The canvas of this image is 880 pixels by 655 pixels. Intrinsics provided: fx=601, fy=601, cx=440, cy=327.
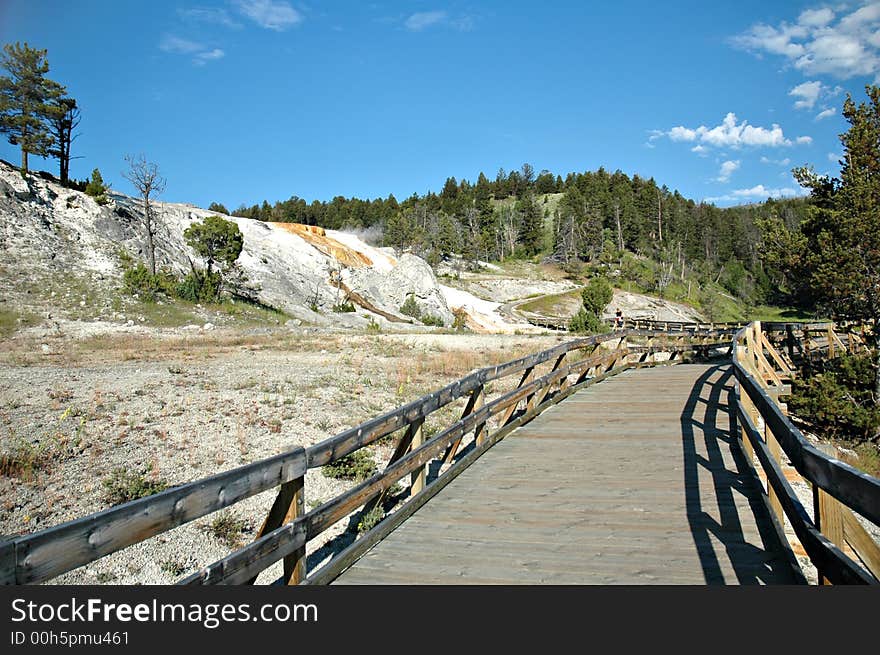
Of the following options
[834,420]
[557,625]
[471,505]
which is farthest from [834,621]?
[834,420]

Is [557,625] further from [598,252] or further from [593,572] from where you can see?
[598,252]

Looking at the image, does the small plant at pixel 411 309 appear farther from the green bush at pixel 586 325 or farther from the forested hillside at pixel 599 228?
the forested hillside at pixel 599 228

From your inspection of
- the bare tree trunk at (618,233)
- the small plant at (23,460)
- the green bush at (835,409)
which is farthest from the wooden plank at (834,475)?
the bare tree trunk at (618,233)

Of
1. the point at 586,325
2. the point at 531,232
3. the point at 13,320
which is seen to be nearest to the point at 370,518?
the point at 13,320

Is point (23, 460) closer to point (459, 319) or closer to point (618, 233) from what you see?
point (459, 319)

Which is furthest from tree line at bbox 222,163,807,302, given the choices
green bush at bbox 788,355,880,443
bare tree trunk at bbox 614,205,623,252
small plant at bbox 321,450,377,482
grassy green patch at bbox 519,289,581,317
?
small plant at bbox 321,450,377,482

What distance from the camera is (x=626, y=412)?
11000mm

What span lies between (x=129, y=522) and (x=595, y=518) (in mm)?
4222

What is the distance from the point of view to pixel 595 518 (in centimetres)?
575

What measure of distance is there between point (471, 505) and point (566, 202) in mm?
141393

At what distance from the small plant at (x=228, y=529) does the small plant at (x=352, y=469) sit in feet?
5.73

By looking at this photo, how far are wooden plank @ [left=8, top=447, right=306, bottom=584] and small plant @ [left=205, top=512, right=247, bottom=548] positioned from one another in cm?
345

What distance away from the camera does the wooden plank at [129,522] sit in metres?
2.45

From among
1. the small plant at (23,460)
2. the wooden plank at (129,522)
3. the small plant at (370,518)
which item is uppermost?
the wooden plank at (129,522)
